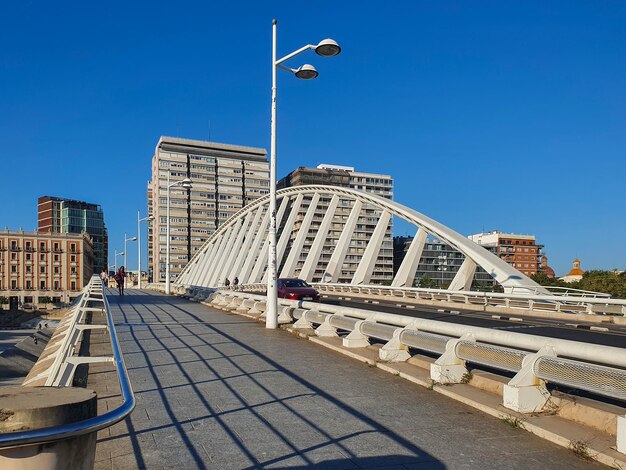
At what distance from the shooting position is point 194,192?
14362 centimetres

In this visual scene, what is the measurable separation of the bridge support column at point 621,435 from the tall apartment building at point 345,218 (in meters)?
93.6

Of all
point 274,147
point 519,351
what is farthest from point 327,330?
point 519,351

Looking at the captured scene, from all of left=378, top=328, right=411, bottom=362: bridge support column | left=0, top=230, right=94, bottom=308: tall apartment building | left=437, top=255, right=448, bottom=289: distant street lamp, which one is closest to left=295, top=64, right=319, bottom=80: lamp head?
left=378, top=328, right=411, bottom=362: bridge support column

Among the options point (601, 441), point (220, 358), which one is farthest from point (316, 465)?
point (220, 358)

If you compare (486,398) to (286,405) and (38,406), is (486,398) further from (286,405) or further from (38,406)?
(38,406)

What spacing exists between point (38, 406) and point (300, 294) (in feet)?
84.7

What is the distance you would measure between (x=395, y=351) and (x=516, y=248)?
167m

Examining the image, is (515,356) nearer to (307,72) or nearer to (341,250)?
(307,72)

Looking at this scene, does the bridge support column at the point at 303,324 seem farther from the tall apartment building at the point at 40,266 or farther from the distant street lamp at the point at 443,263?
the tall apartment building at the point at 40,266

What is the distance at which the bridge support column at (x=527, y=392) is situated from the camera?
598 centimetres

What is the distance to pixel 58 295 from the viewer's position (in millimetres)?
138875

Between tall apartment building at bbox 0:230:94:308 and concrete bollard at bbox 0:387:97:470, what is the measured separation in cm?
14230

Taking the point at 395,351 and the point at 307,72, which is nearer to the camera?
the point at 395,351

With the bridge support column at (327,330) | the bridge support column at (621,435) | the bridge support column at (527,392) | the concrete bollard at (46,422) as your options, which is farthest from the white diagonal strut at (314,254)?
the concrete bollard at (46,422)
